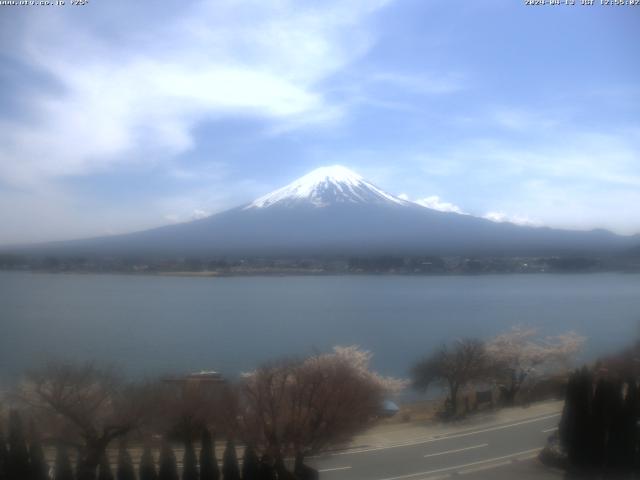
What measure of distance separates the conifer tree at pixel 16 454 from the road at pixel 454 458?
149 centimetres

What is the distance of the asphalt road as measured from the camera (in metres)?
3.23

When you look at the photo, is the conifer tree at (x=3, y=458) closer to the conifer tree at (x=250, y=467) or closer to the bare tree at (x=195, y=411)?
the bare tree at (x=195, y=411)

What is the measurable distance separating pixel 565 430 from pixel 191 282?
8160 millimetres

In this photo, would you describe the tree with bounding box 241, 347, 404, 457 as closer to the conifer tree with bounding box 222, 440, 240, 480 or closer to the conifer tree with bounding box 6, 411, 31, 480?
the conifer tree with bounding box 222, 440, 240, 480

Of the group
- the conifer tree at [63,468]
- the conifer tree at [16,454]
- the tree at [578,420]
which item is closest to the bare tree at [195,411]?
the conifer tree at [63,468]

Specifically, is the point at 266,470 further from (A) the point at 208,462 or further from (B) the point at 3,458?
(B) the point at 3,458

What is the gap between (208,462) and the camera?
288cm

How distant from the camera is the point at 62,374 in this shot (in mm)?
3314

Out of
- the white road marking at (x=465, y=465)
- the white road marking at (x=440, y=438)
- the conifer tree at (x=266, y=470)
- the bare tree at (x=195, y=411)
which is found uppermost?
the bare tree at (x=195, y=411)

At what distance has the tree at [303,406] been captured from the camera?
3256mm

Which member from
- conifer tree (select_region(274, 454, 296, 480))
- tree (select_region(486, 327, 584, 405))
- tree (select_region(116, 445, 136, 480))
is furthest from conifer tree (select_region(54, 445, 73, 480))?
tree (select_region(486, 327, 584, 405))

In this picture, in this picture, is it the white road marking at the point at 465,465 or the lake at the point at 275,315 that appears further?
the lake at the point at 275,315

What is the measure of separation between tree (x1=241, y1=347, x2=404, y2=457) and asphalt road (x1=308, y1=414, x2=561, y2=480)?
0.16 meters

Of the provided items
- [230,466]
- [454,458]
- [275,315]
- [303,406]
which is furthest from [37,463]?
[275,315]
